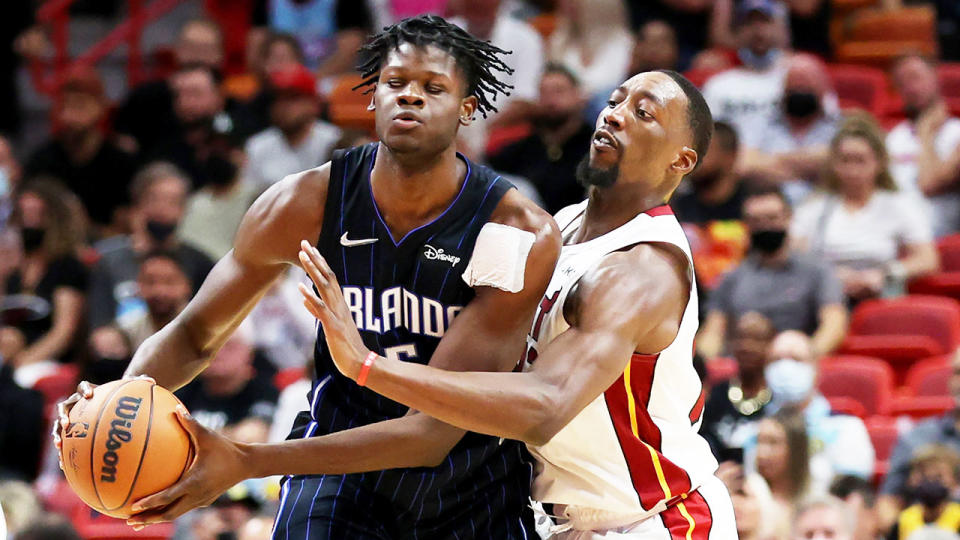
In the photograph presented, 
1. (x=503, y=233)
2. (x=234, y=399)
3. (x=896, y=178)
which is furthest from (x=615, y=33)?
(x=503, y=233)

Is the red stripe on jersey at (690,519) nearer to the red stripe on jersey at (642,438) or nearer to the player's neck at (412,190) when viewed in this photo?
the red stripe on jersey at (642,438)

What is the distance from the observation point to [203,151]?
32.0 ft

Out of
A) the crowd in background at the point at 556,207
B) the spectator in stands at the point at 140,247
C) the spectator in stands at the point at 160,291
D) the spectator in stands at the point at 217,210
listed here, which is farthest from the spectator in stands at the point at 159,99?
the spectator in stands at the point at 160,291

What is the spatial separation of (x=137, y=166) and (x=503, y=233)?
632 cm

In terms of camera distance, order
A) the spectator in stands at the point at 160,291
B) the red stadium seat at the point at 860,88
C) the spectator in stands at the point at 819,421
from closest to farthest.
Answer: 1. the spectator in stands at the point at 819,421
2. the spectator in stands at the point at 160,291
3. the red stadium seat at the point at 860,88

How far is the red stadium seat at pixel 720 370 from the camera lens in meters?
7.38

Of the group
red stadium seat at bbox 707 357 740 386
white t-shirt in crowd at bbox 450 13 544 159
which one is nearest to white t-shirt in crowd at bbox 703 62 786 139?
white t-shirt in crowd at bbox 450 13 544 159

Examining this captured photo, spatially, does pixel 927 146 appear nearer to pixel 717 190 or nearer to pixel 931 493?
pixel 717 190

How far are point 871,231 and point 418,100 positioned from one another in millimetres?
5247

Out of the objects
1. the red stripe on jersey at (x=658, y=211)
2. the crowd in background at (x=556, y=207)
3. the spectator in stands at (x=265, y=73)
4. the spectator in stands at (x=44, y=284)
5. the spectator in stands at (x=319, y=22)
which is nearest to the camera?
the red stripe on jersey at (x=658, y=211)

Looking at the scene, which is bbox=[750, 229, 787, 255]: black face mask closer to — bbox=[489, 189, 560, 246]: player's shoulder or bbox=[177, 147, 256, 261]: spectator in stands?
bbox=[177, 147, 256, 261]: spectator in stands

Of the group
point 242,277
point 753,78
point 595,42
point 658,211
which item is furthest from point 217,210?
point 658,211

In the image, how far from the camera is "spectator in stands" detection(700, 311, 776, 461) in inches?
274

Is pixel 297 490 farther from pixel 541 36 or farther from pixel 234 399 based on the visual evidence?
pixel 541 36
